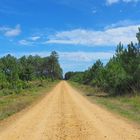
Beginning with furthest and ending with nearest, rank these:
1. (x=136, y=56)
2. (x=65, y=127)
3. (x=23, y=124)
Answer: (x=136, y=56) < (x=23, y=124) < (x=65, y=127)

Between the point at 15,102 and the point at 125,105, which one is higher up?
the point at 15,102

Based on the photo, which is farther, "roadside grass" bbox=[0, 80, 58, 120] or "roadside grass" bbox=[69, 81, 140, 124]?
"roadside grass" bbox=[0, 80, 58, 120]

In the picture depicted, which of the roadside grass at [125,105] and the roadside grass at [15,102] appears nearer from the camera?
the roadside grass at [125,105]

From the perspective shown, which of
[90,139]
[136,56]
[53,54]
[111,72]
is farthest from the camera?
[53,54]

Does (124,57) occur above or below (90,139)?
above

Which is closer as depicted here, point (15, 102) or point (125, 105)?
point (125, 105)

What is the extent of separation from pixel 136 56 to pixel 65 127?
22917 millimetres

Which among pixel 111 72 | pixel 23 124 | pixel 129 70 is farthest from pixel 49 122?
pixel 111 72

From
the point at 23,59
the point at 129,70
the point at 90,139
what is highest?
the point at 23,59

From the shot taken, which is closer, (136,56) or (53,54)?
(136,56)

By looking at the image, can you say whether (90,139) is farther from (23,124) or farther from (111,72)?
(111,72)

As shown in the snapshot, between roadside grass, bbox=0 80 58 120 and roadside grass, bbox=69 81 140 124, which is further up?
roadside grass, bbox=0 80 58 120

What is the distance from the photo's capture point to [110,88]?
4456 centimetres

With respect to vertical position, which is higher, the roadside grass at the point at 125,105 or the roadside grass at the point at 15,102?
the roadside grass at the point at 15,102
